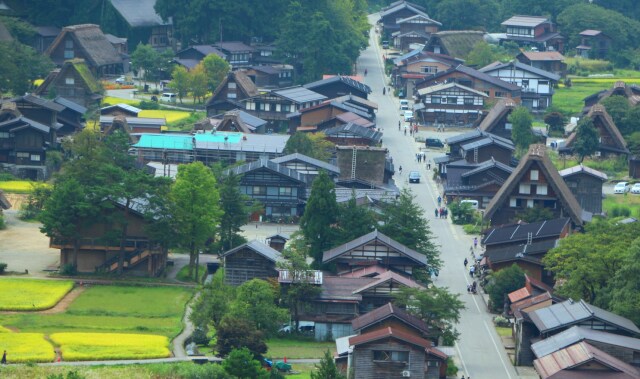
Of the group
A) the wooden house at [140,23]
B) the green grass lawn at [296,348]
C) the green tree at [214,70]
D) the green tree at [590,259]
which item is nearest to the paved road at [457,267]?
the green tree at [590,259]

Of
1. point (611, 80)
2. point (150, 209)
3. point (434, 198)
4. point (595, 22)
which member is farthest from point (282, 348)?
point (595, 22)

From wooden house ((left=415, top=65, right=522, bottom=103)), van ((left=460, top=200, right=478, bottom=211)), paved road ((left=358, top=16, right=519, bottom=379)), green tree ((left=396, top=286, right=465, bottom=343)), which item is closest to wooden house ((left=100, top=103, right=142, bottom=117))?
paved road ((left=358, top=16, right=519, bottom=379))

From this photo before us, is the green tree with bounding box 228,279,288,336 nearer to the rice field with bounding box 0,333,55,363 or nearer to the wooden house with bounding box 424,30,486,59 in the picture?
the rice field with bounding box 0,333,55,363

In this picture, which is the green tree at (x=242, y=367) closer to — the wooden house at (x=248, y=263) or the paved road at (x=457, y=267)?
the paved road at (x=457, y=267)

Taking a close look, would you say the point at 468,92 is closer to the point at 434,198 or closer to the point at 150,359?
the point at 434,198

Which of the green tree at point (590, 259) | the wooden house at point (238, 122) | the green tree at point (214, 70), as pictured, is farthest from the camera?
the green tree at point (214, 70)
